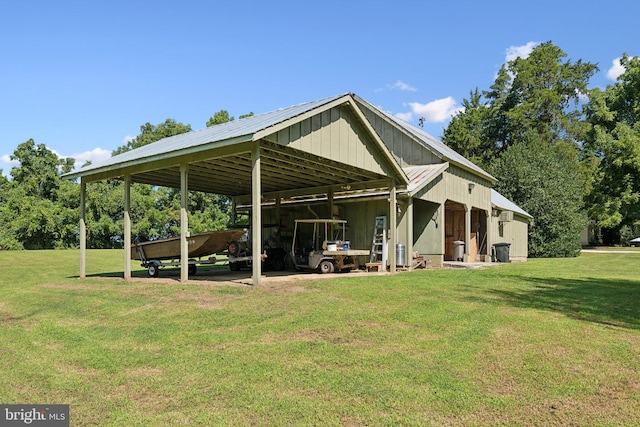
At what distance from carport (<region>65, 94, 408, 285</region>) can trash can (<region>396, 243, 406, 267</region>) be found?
2.90 ft

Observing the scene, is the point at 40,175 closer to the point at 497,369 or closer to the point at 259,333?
the point at 259,333

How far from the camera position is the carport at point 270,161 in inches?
340

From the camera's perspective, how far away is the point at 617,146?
98.2 feet

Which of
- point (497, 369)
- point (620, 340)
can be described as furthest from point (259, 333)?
point (620, 340)

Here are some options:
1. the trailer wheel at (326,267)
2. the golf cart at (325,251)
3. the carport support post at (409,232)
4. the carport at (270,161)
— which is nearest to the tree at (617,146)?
the carport support post at (409,232)

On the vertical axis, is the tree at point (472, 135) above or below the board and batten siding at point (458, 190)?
above

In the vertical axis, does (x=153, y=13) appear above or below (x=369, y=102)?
above

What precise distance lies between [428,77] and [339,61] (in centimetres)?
935

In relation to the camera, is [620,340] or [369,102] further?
[369,102]

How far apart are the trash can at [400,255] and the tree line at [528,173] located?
14.9 meters

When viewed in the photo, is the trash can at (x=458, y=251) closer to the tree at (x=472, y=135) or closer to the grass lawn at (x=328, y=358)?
the grass lawn at (x=328, y=358)

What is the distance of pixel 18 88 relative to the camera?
14.6m

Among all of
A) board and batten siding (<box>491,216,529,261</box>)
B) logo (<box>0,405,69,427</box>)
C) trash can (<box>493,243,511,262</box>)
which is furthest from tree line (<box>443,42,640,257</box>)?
logo (<box>0,405,69,427</box>)

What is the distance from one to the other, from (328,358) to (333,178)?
9668 millimetres
